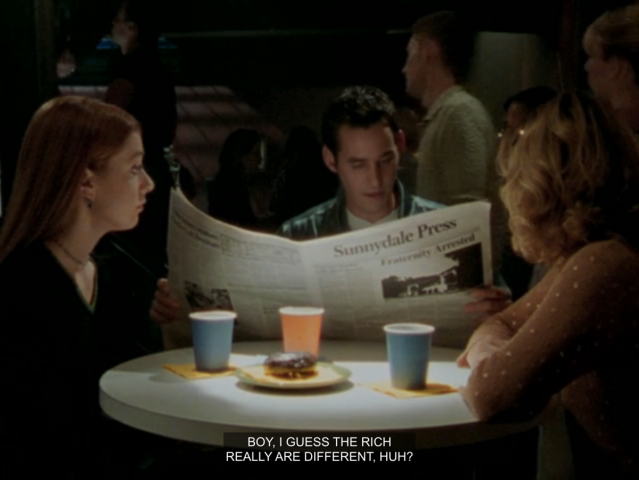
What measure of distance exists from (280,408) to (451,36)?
5.94 ft

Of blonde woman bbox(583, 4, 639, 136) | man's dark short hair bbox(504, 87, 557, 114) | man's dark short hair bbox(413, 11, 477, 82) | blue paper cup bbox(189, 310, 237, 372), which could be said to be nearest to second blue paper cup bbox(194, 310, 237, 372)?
blue paper cup bbox(189, 310, 237, 372)

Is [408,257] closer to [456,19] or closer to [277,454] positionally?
[277,454]

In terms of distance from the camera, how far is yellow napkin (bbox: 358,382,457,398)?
1.33 meters

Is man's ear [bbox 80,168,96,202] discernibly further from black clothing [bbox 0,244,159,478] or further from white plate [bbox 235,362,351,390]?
white plate [bbox 235,362,351,390]

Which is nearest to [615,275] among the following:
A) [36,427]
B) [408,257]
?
[408,257]

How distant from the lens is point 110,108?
1.62m

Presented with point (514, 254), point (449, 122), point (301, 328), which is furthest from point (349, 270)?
point (449, 122)

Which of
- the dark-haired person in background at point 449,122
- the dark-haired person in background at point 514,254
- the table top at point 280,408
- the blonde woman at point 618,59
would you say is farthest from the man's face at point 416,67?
the table top at point 280,408

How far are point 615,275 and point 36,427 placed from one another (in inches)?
35.3

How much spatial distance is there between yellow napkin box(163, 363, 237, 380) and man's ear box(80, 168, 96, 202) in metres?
0.32

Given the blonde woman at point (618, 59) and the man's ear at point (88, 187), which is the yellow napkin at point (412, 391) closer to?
the man's ear at point (88, 187)

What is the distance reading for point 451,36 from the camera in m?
2.80

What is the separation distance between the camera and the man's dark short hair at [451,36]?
279 cm

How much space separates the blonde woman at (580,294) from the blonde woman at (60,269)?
0.66m
